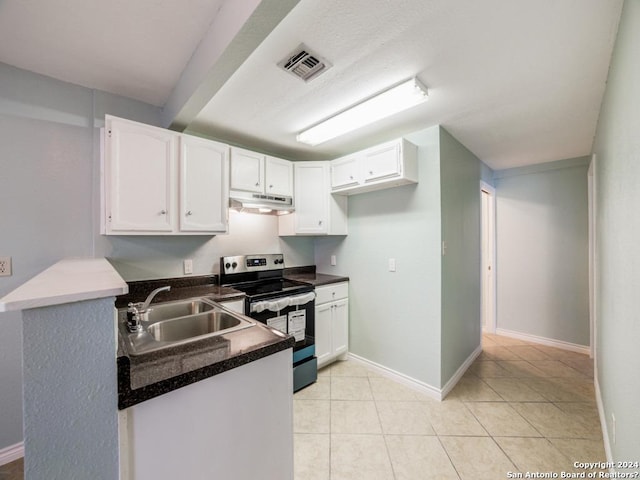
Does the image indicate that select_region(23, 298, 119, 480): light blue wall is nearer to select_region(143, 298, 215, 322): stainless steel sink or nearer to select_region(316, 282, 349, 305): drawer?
select_region(143, 298, 215, 322): stainless steel sink

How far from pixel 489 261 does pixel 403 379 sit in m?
2.43

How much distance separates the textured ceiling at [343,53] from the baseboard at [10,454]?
2.41 m

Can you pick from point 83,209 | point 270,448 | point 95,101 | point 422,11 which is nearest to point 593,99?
point 422,11

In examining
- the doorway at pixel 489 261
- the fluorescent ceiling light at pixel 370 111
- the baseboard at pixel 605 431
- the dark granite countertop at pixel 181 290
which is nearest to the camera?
the baseboard at pixel 605 431

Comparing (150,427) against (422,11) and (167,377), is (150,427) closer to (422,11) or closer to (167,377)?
(167,377)

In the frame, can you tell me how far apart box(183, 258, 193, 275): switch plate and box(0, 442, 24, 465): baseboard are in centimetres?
143

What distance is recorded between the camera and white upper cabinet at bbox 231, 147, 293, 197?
2.37 meters

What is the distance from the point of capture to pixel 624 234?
119cm

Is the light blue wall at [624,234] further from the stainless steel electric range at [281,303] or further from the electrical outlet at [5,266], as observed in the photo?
the electrical outlet at [5,266]

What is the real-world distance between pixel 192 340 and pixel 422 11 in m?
1.76

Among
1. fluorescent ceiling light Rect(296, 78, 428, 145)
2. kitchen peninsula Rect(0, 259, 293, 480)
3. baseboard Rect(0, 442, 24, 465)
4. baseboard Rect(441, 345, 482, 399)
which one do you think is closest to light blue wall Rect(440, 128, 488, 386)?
baseboard Rect(441, 345, 482, 399)

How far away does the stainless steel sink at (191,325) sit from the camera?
1488 millimetres

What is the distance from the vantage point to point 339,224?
2984 mm

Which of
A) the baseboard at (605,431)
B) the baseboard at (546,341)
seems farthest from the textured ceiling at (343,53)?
the baseboard at (546,341)
